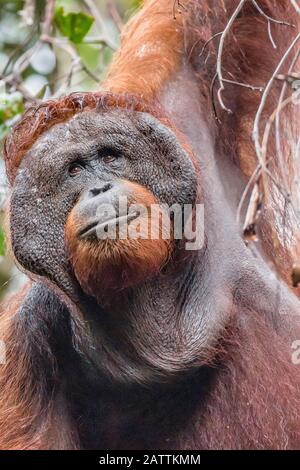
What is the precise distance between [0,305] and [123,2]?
301 cm

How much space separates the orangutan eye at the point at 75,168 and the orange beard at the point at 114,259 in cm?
20

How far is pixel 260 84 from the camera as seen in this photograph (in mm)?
4355

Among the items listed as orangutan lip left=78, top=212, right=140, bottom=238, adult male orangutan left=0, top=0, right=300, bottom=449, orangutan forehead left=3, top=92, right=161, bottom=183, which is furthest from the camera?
orangutan forehead left=3, top=92, right=161, bottom=183

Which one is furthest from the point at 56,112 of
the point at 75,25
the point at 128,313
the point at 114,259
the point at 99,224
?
the point at 75,25

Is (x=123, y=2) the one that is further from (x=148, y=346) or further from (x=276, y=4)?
(x=148, y=346)

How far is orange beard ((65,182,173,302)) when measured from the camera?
3.43 m

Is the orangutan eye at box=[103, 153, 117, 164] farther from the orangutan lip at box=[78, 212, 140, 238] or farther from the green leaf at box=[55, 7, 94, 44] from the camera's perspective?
the green leaf at box=[55, 7, 94, 44]

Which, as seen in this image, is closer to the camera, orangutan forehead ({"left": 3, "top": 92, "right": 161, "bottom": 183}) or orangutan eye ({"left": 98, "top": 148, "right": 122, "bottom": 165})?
orangutan eye ({"left": 98, "top": 148, "right": 122, "bottom": 165})

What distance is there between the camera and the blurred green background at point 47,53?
15.5ft

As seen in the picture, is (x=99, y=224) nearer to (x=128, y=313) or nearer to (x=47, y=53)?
(x=128, y=313)

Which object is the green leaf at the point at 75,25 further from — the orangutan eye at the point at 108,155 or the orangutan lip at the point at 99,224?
the orangutan lip at the point at 99,224

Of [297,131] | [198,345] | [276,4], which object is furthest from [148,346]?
[276,4]

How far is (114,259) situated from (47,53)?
3015mm

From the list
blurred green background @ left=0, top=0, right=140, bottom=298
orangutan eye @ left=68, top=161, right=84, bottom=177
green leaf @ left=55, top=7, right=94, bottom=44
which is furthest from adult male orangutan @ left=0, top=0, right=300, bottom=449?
green leaf @ left=55, top=7, right=94, bottom=44
